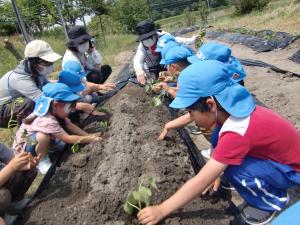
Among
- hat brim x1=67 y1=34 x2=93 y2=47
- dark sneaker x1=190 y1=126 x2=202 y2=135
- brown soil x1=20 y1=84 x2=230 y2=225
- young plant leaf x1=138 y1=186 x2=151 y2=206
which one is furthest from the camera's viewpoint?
hat brim x1=67 y1=34 x2=93 y2=47

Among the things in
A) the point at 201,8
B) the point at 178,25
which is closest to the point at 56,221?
the point at 201,8

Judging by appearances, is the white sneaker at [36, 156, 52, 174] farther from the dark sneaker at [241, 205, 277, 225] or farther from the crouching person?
the dark sneaker at [241, 205, 277, 225]

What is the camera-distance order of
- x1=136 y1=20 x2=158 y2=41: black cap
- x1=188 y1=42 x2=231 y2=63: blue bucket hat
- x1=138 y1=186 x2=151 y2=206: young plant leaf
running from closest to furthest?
x1=138 y1=186 x2=151 y2=206: young plant leaf < x1=188 y1=42 x2=231 y2=63: blue bucket hat < x1=136 y1=20 x2=158 y2=41: black cap

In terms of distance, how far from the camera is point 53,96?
3.20 m

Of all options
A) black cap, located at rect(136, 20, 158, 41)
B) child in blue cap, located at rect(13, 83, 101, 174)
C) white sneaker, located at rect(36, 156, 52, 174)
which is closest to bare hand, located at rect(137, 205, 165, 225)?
child in blue cap, located at rect(13, 83, 101, 174)

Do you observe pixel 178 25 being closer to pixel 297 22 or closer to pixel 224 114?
pixel 297 22

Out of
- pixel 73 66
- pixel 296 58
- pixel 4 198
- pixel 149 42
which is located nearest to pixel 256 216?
pixel 4 198

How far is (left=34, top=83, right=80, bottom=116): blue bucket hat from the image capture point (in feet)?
10.4

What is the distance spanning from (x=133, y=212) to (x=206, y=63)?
1.07 m

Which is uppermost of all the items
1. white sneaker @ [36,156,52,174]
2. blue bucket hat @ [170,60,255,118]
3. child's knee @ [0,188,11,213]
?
blue bucket hat @ [170,60,255,118]

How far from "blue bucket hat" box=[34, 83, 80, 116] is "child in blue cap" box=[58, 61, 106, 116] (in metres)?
0.61

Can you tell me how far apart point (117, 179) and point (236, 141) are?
1.15 meters

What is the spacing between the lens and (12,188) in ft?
9.47

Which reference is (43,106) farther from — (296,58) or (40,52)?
(296,58)
